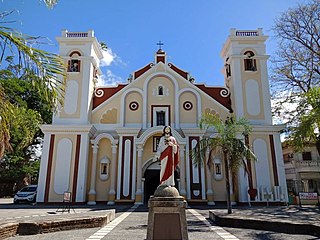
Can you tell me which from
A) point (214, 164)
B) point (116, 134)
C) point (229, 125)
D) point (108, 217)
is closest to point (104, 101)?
point (116, 134)

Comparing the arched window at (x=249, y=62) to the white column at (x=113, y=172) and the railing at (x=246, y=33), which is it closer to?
the railing at (x=246, y=33)

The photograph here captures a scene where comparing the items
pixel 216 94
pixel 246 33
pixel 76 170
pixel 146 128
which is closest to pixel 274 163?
pixel 216 94

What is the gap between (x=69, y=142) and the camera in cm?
2041

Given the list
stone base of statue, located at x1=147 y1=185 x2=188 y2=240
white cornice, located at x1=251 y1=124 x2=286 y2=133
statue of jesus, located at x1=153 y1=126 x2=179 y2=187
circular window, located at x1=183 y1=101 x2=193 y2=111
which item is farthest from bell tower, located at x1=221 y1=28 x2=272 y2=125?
stone base of statue, located at x1=147 y1=185 x2=188 y2=240

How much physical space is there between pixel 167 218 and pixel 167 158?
1.58 m

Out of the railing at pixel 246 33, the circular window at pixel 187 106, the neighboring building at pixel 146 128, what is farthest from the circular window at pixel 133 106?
the railing at pixel 246 33

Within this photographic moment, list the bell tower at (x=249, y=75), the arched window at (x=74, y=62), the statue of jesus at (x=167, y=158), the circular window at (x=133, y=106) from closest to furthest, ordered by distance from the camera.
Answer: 1. the statue of jesus at (x=167, y=158)
2. the bell tower at (x=249, y=75)
3. the arched window at (x=74, y=62)
4. the circular window at (x=133, y=106)

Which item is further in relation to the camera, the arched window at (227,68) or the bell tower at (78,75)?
the arched window at (227,68)

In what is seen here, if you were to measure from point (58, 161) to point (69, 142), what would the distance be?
4.92 ft

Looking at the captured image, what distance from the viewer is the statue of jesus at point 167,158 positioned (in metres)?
7.46

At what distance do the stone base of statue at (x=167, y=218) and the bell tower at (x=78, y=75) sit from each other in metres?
15.2

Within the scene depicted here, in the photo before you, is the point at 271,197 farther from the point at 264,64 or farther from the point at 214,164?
the point at 264,64

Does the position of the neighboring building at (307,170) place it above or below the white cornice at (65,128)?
below

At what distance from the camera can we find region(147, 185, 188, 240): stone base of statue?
21.5ft
